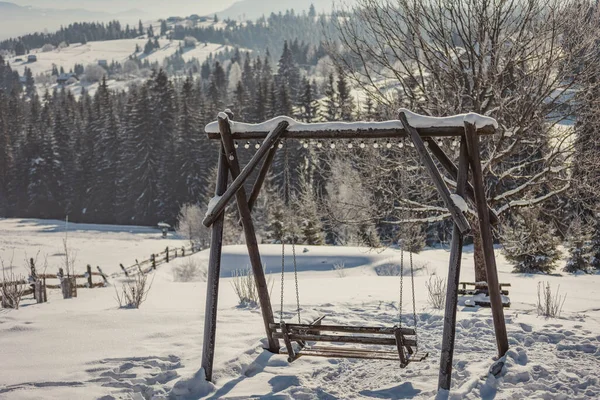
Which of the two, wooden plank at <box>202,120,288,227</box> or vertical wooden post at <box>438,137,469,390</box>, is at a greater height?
wooden plank at <box>202,120,288,227</box>

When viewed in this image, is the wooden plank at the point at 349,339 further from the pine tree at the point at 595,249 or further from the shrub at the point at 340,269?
the pine tree at the point at 595,249

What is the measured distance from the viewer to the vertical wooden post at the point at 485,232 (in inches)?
210

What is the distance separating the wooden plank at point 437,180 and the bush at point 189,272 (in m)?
15.4

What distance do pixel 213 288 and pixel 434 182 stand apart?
8.06ft

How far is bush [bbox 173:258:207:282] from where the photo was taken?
20109 mm

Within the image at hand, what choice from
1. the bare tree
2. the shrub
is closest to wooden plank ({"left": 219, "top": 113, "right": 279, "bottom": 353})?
the bare tree

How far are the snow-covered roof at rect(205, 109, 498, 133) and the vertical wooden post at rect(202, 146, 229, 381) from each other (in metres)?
0.36

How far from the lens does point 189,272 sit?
20.3m

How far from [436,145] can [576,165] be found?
6.00 m

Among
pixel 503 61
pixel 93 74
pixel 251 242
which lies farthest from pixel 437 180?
pixel 93 74

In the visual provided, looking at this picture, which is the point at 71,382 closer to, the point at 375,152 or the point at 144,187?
the point at 375,152

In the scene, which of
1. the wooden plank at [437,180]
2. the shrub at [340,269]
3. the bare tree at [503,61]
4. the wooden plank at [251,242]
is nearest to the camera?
the wooden plank at [437,180]

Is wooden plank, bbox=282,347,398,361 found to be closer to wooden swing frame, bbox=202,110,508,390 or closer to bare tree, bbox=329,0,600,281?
wooden swing frame, bbox=202,110,508,390

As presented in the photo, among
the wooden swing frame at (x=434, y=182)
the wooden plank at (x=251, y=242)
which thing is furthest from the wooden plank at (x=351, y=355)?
the wooden plank at (x=251, y=242)
